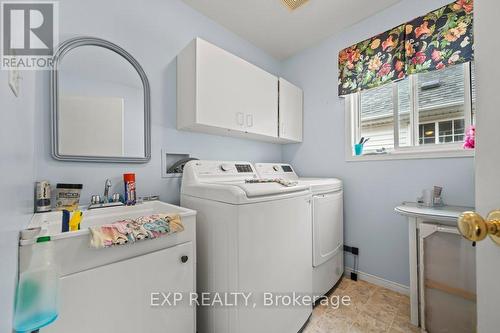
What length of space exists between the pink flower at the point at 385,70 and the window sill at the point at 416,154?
2.48 feet

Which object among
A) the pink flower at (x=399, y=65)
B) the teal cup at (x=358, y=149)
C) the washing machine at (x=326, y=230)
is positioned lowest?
the washing machine at (x=326, y=230)

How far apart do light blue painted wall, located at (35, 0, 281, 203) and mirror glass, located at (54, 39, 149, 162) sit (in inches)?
3.0

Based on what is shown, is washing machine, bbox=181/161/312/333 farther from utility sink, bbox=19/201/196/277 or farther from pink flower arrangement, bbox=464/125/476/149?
pink flower arrangement, bbox=464/125/476/149

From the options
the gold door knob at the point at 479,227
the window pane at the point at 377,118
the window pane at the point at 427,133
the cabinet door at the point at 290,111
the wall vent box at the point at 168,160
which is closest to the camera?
the gold door knob at the point at 479,227

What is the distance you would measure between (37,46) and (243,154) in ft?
5.69

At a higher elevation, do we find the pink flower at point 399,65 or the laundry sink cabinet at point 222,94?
the pink flower at point 399,65

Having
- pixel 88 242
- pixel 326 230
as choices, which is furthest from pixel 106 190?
pixel 326 230

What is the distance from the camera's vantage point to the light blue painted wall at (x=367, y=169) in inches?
68.1

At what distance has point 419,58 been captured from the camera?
1714 mm

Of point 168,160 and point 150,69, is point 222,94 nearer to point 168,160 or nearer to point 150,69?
point 150,69

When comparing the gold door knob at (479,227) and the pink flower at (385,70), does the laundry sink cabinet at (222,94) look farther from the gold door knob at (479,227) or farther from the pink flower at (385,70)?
the gold door knob at (479,227)

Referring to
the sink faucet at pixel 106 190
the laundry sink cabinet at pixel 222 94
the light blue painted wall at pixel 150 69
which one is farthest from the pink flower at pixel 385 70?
the sink faucet at pixel 106 190

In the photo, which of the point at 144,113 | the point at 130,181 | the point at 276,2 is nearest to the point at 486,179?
the point at 130,181

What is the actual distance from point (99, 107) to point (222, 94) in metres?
0.90
